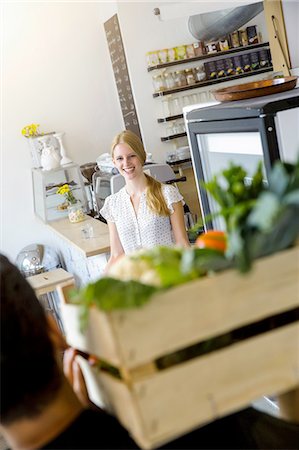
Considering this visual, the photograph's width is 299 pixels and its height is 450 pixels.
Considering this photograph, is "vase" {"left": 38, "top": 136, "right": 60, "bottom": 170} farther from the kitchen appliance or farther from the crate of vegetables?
the crate of vegetables

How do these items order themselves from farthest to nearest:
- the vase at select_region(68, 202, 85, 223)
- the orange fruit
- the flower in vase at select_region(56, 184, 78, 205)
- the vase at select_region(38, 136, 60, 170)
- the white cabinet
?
the vase at select_region(38, 136, 60, 170) < the white cabinet < the flower in vase at select_region(56, 184, 78, 205) < the vase at select_region(68, 202, 85, 223) < the orange fruit

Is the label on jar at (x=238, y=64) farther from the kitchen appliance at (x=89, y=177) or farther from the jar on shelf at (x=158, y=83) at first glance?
the kitchen appliance at (x=89, y=177)

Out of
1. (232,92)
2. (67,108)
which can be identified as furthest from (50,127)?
(232,92)

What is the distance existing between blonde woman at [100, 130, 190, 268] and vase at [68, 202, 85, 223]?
5.25 ft

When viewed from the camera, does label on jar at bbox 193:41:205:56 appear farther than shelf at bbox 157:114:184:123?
Yes

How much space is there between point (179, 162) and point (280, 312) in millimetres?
5572

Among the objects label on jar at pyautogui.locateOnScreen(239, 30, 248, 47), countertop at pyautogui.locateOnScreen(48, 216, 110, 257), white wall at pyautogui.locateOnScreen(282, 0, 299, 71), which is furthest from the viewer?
label on jar at pyautogui.locateOnScreen(239, 30, 248, 47)

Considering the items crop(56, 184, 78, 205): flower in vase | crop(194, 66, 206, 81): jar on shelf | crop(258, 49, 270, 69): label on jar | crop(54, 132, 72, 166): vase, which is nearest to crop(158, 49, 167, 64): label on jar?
crop(194, 66, 206, 81): jar on shelf

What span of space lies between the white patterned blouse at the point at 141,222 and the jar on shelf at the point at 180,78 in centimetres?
314

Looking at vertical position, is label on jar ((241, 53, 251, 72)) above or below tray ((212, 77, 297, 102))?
above

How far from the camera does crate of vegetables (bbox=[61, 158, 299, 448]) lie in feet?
3.66

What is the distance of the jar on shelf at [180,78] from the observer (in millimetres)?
6957

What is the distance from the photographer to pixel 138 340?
112 cm

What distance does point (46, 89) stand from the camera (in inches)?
279
